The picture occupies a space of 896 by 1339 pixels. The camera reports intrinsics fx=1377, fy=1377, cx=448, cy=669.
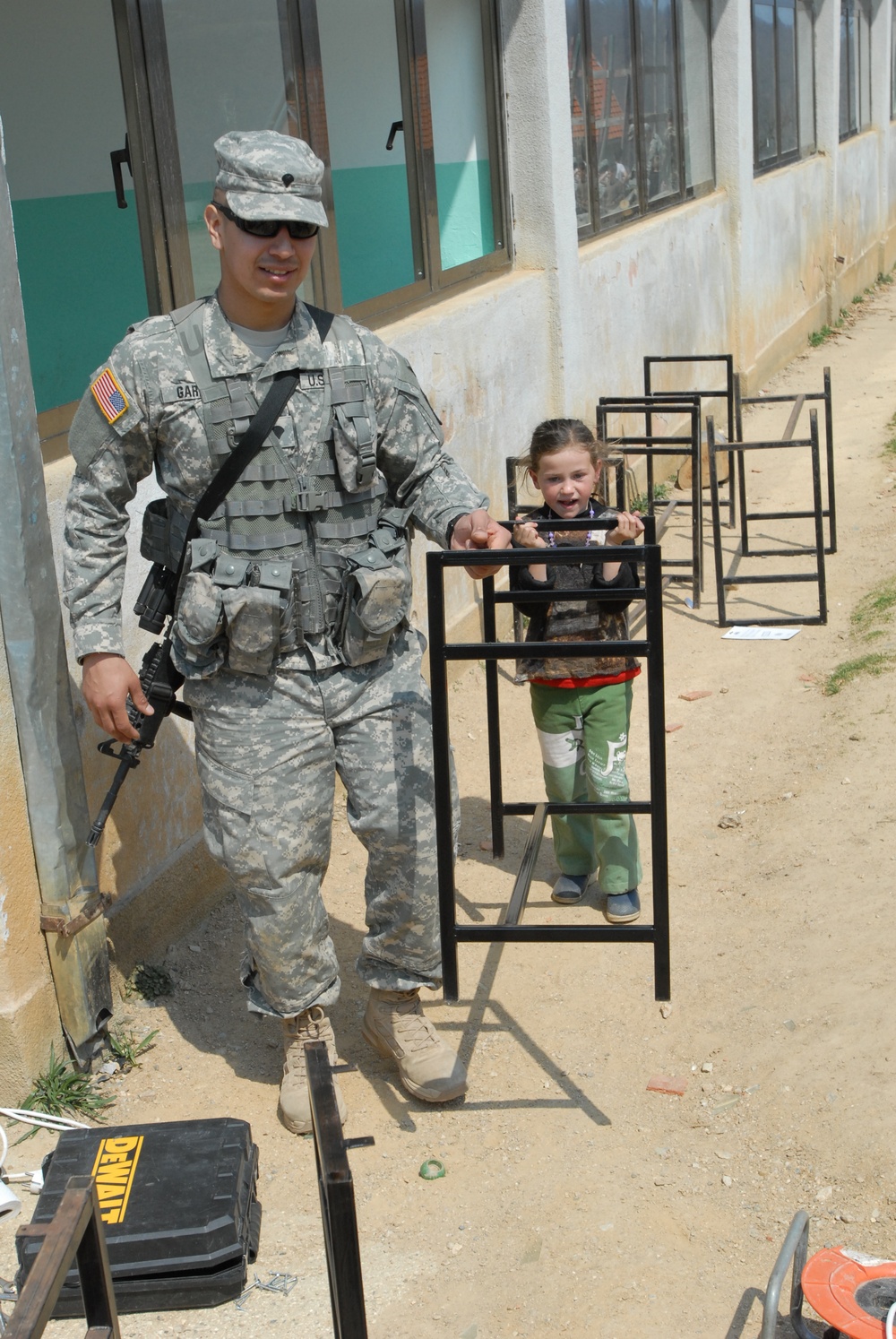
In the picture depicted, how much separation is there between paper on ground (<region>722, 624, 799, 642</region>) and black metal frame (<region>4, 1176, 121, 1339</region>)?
206 inches

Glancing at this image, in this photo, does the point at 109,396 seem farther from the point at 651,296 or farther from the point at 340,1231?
the point at 651,296

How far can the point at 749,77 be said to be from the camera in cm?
1110

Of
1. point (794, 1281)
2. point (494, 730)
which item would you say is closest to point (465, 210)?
point (494, 730)

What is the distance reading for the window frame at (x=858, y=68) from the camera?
55.9 feet

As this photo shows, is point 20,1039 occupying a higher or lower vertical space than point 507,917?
lower

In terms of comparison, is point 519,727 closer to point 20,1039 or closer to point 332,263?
point 332,263

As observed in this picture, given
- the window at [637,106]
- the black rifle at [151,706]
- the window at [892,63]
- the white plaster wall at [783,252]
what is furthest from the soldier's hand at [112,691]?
the window at [892,63]

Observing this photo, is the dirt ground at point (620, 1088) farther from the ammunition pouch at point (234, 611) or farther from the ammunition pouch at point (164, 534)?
the ammunition pouch at point (164, 534)

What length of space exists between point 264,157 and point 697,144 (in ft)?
28.6

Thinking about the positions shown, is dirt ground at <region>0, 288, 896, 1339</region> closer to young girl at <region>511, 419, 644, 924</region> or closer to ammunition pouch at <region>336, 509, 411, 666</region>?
young girl at <region>511, 419, 644, 924</region>

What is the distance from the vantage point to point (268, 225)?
9.04 ft

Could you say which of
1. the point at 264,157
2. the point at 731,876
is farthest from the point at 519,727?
the point at 264,157

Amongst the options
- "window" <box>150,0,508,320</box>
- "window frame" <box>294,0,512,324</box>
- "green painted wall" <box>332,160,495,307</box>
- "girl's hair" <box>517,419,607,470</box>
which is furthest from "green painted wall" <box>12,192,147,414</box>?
"girl's hair" <box>517,419,607,470</box>

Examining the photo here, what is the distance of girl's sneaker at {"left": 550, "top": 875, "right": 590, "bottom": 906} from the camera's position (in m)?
4.09
